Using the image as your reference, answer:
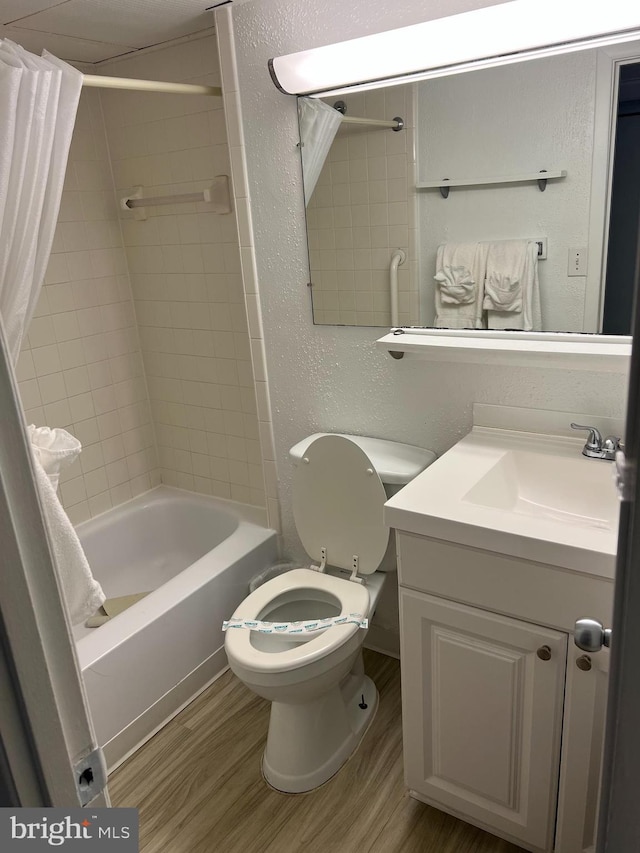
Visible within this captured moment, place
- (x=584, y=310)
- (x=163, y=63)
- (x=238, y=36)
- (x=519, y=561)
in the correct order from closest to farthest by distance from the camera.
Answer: (x=519, y=561), (x=584, y=310), (x=238, y=36), (x=163, y=63)

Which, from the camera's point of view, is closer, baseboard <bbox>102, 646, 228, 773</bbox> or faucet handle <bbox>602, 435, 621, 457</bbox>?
faucet handle <bbox>602, 435, 621, 457</bbox>

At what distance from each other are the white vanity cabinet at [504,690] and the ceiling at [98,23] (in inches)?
64.3

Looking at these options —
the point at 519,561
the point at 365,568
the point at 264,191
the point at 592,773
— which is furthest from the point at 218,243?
the point at 592,773

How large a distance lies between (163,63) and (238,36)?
455 mm

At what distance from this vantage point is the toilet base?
6.07ft

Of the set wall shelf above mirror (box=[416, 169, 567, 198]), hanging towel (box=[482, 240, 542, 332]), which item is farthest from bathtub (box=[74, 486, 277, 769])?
wall shelf above mirror (box=[416, 169, 567, 198])

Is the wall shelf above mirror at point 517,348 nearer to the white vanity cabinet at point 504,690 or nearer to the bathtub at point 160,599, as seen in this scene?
the white vanity cabinet at point 504,690

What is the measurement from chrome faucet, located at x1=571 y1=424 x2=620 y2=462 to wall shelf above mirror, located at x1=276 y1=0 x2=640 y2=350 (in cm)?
26

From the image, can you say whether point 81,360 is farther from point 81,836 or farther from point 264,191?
point 81,836

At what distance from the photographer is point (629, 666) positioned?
0.60 meters

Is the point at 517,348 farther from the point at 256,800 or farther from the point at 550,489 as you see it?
the point at 256,800

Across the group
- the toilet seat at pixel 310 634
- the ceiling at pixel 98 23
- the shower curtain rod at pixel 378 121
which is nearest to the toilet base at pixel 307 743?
the toilet seat at pixel 310 634

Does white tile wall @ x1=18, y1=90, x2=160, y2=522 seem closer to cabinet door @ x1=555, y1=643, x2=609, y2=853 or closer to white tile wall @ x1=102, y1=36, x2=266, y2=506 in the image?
white tile wall @ x1=102, y1=36, x2=266, y2=506

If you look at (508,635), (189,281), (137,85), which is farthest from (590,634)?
(189,281)
